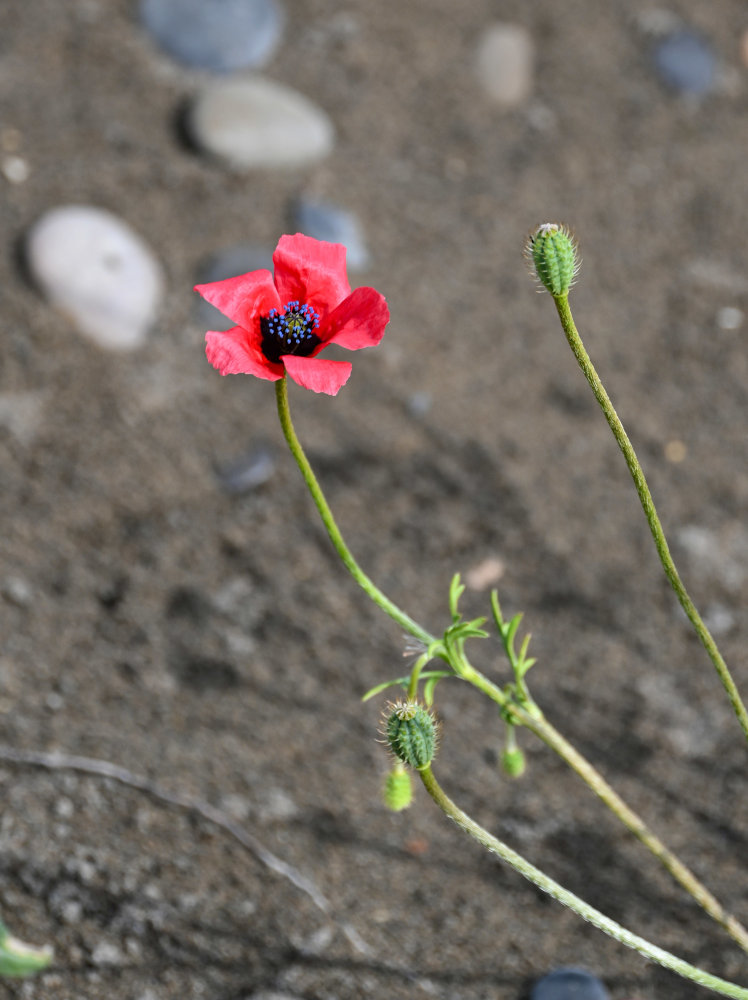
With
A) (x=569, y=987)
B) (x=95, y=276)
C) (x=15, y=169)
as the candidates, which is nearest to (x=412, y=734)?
(x=569, y=987)

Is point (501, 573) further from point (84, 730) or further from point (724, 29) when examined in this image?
point (724, 29)

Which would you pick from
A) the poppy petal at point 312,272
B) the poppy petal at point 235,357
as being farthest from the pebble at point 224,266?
the poppy petal at point 235,357

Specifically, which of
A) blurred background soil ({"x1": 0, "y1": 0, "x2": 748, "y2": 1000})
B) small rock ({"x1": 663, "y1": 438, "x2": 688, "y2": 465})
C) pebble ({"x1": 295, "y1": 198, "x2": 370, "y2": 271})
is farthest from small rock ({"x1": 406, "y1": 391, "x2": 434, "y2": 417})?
small rock ({"x1": 663, "y1": 438, "x2": 688, "y2": 465})

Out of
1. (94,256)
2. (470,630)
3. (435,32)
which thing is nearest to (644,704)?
(470,630)

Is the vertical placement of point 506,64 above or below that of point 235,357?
above

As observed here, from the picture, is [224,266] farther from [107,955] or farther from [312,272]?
[107,955]
